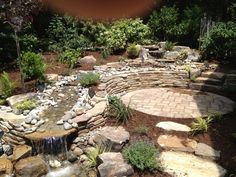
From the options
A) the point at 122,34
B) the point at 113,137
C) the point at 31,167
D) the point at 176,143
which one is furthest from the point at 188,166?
the point at 122,34

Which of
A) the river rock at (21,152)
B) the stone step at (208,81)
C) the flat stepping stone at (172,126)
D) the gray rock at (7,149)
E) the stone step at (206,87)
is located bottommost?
the gray rock at (7,149)

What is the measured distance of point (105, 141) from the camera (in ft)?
22.7

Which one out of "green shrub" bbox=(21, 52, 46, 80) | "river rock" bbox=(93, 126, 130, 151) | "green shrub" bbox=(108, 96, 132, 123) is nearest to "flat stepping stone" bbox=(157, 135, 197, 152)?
"river rock" bbox=(93, 126, 130, 151)

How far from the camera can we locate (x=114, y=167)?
605 cm

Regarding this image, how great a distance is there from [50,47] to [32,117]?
555 cm

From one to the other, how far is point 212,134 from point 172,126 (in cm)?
83

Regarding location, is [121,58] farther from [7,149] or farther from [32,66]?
[7,149]

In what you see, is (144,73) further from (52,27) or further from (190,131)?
(52,27)

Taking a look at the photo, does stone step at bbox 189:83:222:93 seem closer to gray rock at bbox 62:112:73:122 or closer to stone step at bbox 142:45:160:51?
stone step at bbox 142:45:160:51

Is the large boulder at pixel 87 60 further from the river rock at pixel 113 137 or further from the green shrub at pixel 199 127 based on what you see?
the green shrub at pixel 199 127

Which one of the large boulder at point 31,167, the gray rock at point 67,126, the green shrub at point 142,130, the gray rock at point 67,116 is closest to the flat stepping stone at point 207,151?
the green shrub at point 142,130

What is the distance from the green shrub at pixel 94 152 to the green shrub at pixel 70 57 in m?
4.34

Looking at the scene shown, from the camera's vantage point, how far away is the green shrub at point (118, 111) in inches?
305

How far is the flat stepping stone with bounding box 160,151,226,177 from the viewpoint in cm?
618
